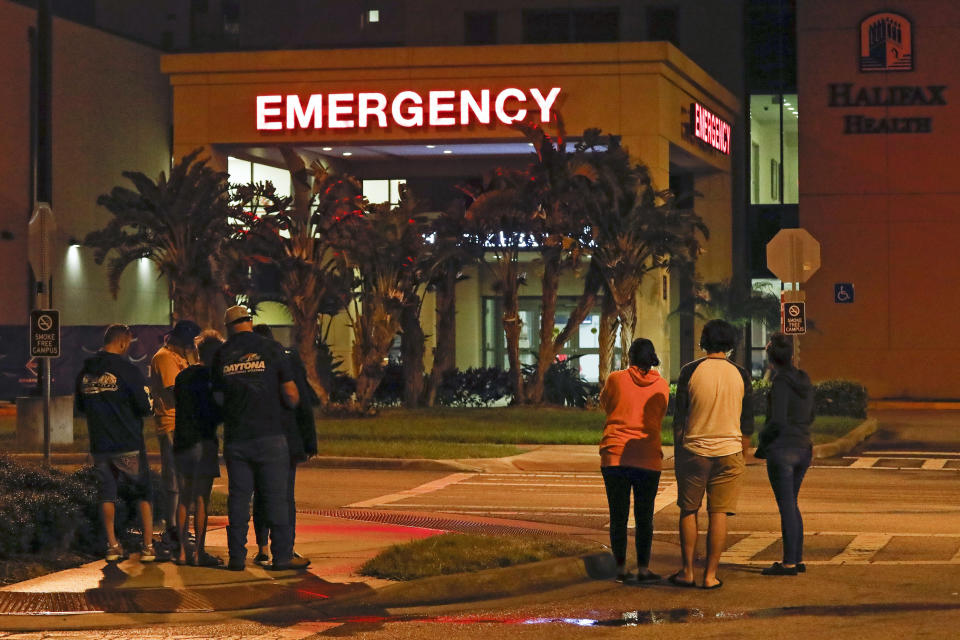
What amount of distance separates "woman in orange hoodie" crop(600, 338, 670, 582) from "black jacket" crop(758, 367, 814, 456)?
997mm

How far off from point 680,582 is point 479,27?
1405 inches

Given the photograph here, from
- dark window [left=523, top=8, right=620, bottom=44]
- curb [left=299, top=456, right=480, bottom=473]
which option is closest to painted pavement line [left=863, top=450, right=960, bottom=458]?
curb [left=299, top=456, right=480, bottom=473]

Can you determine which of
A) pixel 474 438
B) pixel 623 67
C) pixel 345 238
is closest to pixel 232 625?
pixel 474 438

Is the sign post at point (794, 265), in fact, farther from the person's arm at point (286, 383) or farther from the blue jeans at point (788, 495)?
the person's arm at point (286, 383)

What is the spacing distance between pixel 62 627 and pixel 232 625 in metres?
1.06

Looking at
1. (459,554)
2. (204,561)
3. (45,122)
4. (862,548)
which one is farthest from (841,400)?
(204,561)

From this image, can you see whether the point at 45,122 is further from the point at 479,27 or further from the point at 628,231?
the point at 479,27

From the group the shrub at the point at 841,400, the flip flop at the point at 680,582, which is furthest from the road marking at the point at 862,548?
the shrub at the point at 841,400

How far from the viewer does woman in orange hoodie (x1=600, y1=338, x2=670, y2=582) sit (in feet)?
35.3

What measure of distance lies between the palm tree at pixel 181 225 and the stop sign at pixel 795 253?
12.7 metres

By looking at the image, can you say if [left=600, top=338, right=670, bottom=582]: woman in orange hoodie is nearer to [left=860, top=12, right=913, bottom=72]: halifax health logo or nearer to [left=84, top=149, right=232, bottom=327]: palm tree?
[left=84, top=149, right=232, bottom=327]: palm tree

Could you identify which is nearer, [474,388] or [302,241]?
[302,241]

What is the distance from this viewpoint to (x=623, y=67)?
3378 centimetres

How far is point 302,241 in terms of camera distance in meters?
29.6
